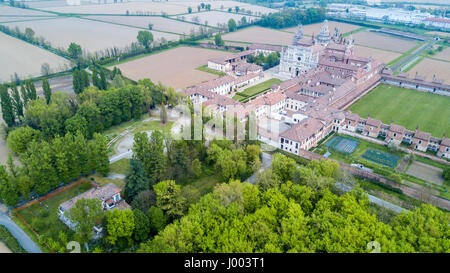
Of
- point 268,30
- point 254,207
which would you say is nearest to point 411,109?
point 254,207

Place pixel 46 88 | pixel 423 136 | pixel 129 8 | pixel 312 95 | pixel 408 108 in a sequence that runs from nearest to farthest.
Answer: pixel 423 136 < pixel 46 88 < pixel 408 108 < pixel 312 95 < pixel 129 8

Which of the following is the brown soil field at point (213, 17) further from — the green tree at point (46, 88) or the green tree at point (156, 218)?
the green tree at point (156, 218)

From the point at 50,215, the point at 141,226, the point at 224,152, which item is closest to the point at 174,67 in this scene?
the point at 224,152

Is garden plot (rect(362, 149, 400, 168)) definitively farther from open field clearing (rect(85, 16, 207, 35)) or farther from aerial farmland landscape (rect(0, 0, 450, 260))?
open field clearing (rect(85, 16, 207, 35))

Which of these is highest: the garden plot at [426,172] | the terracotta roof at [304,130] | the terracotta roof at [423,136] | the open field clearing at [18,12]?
the open field clearing at [18,12]

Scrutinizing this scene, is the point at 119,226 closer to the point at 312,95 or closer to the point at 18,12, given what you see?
the point at 312,95

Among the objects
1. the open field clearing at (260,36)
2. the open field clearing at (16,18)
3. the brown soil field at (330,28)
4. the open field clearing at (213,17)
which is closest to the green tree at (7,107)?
the open field clearing at (260,36)
